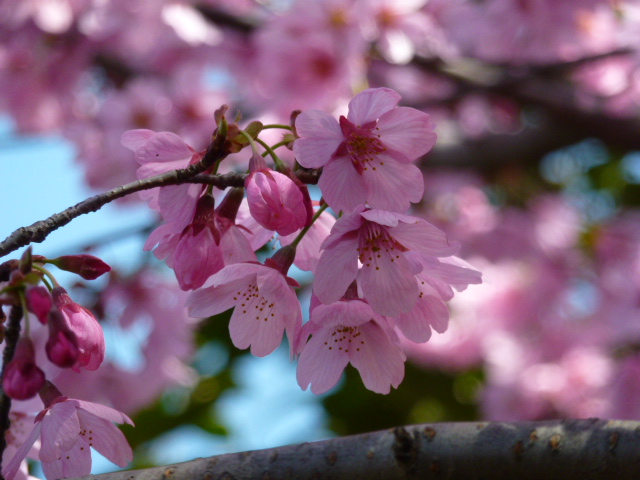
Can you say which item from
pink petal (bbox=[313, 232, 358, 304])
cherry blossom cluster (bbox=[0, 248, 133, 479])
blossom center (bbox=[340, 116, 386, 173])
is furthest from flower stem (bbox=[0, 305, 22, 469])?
blossom center (bbox=[340, 116, 386, 173])

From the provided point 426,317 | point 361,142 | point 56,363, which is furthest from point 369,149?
point 56,363

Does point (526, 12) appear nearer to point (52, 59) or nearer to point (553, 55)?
point (553, 55)

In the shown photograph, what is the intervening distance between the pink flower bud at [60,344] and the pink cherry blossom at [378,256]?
11.4 inches

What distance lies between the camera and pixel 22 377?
68cm

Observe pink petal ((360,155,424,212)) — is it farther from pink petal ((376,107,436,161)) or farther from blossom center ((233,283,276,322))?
blossom center ((233,283,276,322))

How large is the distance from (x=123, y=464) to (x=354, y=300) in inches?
13.9

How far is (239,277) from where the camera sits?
900 mm

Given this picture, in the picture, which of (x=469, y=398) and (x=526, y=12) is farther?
(x=469, y=398)

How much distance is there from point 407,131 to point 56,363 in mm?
506

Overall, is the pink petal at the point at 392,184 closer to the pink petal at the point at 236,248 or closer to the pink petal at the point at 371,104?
the pink petal at the point at 371,104

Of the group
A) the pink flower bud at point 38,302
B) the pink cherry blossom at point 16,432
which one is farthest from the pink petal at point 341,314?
the pink cherry blossom at point 16,432

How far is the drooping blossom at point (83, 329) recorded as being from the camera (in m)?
0.81

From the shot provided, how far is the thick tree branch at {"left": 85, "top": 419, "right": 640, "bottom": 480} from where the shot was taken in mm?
815

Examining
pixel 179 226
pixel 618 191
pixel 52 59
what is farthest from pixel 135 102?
pixel 618 191
